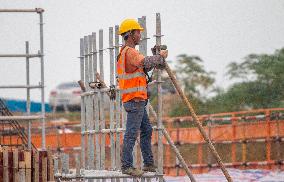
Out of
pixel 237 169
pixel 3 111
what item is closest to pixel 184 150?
pixel 237 169

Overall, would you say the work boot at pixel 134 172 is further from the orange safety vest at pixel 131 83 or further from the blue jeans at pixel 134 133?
the orange safety vest at pixel 131 83

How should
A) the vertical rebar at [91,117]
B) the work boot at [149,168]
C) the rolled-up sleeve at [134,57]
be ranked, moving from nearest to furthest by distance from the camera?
the rolled-up sleeve at [134,57] < the work boot at [149,168] < the vertical rebar at [91,117]

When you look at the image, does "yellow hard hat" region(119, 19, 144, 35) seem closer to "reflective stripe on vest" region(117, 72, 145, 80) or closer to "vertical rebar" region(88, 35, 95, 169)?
"reflective stripe on vest" region(117, 72, 145, 80)

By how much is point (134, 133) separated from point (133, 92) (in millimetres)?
561

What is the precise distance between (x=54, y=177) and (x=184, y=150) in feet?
76.0

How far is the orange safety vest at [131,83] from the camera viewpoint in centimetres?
1638

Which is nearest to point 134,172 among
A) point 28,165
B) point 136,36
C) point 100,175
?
point 100,175

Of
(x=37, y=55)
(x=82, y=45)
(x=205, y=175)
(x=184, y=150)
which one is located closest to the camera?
(x=37, y=55)

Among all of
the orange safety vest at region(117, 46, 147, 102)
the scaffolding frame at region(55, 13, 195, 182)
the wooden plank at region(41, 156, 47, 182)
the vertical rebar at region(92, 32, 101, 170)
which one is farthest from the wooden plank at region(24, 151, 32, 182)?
the vertical rebar at region(92, 32, 101, 170)

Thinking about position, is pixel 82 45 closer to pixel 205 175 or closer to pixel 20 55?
pixel 20 55

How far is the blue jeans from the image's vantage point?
54.0ft

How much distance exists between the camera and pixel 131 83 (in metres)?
16.4

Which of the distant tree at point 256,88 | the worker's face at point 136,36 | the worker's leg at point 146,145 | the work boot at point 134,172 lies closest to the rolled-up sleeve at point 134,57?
the worker's face at point 136,36

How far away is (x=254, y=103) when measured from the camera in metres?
50.8
